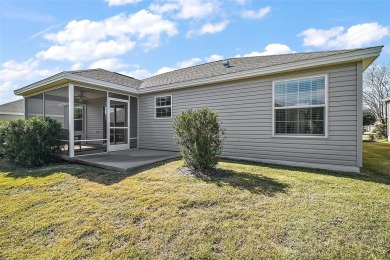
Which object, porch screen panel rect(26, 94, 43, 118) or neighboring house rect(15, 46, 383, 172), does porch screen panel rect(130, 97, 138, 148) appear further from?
porch screen panel rect(26, 94, 43, 118)

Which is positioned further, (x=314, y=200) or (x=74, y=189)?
(x=74, y=189)

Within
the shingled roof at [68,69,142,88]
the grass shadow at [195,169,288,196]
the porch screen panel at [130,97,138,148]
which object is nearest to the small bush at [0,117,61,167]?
the shingled roof at [68,69,142,88]

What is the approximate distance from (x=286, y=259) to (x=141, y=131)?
28.9 ft

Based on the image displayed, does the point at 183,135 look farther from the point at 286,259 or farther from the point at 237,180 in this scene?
the point at 286,259

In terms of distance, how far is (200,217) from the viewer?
3.04m

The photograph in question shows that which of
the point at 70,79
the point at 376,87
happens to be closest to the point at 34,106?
the point at 70,79

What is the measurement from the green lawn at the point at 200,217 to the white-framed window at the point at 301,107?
161cm

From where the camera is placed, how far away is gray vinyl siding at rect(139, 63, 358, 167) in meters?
5.44

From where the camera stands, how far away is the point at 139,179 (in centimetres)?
487

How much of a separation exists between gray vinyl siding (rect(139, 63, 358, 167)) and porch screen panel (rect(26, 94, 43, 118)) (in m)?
5.42

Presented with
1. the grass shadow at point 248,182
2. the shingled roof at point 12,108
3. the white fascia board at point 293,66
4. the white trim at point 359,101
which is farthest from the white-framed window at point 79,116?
the white trim at point 359,101

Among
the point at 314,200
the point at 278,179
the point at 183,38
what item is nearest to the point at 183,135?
the point at 278,179

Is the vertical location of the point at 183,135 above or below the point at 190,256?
above

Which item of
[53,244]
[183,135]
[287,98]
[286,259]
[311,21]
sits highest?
[311,21]
